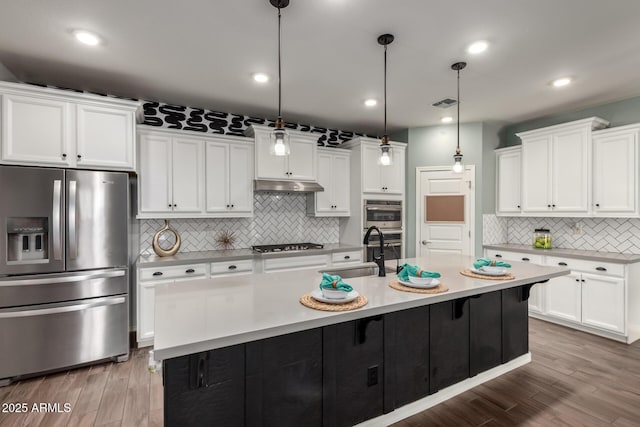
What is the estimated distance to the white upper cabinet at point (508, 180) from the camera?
441 centimetres

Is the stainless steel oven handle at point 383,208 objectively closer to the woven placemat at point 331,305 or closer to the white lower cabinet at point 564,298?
the white lower cabinet at point 564,298

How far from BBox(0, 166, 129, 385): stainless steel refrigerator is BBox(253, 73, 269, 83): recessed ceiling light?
1544mm

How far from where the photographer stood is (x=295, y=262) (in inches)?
151

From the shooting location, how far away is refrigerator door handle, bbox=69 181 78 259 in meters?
2.70

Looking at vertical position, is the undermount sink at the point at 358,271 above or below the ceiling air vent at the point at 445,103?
below

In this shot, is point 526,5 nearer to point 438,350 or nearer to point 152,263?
point 438,350

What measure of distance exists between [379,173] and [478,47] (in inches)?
87.7

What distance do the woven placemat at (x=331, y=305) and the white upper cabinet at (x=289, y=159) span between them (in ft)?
8.18

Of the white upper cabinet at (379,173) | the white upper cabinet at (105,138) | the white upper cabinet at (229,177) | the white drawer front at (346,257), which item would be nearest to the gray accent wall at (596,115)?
the white upper cabinet at (379,173)

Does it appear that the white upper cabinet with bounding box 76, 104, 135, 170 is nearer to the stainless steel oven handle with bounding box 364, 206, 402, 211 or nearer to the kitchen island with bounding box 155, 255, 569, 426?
the kitchen island with bounding box 155, 255, 569, 426

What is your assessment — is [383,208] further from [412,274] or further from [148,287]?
[148,287]

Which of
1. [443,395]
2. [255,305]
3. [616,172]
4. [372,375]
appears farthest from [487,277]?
[616,172]

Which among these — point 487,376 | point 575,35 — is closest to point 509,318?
point 487,376

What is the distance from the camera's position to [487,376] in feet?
8.30
